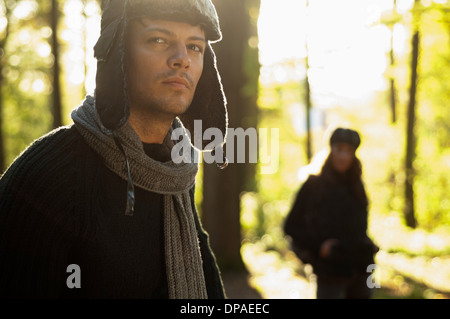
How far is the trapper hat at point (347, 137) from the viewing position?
464cm

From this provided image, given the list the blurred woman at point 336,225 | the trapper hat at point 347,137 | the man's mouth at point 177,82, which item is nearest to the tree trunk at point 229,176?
the blurred woman at point 336,225

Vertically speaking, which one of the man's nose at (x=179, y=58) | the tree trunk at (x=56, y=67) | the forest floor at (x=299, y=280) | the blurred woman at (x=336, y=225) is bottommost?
the forest floor at (x=299, y=280)

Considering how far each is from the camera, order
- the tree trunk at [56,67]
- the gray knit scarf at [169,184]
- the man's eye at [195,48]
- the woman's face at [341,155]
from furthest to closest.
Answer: the tree trunk at [56,67] < the woman's face at [341,155] < the man's eye at [195,48] < the gray knit scarf at [169,184]

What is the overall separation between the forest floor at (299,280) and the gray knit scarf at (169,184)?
18.9 ft

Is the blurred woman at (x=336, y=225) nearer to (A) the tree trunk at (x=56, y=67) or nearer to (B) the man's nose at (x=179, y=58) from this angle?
(B) the man's nose at (x=179, y=58)

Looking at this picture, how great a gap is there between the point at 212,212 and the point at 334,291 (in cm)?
519

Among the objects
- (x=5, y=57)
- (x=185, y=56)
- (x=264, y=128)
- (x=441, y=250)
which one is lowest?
(x=441, y=250)

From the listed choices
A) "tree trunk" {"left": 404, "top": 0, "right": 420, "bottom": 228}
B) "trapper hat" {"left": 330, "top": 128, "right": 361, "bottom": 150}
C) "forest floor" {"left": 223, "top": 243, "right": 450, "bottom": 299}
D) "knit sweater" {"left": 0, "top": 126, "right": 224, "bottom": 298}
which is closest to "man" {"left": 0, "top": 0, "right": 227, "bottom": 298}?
"knit sweater" {"left": 0, "top": 126, "right": 224, "bottom": 298}

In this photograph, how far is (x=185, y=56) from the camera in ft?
6.00

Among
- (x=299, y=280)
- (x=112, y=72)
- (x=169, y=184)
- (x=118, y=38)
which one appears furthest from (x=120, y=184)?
(x=299, y=280)

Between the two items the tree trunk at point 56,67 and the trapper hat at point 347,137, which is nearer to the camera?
the trapper hat at point 347,137
